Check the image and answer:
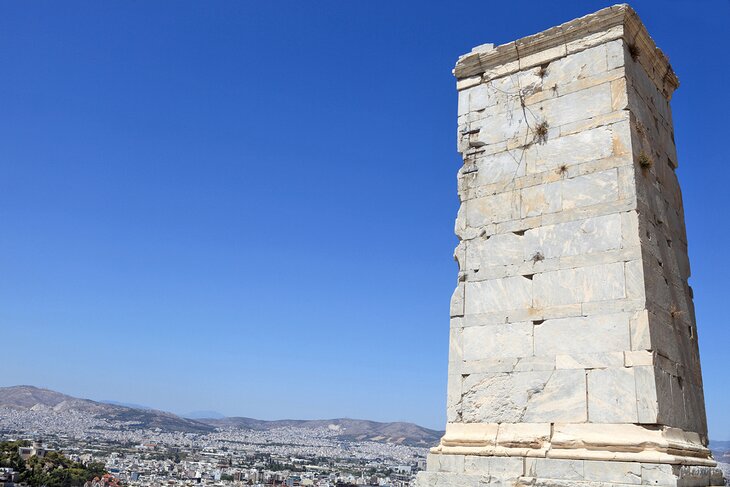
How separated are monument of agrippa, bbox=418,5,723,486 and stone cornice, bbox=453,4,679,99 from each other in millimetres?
23

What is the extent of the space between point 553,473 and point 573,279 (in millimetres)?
2099

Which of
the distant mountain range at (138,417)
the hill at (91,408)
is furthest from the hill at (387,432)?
the hill at (91,408)

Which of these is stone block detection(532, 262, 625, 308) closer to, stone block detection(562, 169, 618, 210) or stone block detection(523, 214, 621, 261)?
stone block detection(523, 214, 621, 261)

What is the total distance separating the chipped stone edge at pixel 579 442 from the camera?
630cm

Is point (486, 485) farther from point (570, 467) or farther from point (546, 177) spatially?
point (546, 177)

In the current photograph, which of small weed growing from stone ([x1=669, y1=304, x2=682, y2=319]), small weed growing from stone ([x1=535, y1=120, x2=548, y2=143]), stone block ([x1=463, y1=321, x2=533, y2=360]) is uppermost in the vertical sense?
small weed growing from stone ([x1=535, y1=120, x2=548, y2=143])

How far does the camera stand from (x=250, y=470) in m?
73.9

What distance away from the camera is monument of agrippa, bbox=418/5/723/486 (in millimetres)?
6672

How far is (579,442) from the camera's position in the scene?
6707 millimetres

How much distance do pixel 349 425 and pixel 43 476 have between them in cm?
15946

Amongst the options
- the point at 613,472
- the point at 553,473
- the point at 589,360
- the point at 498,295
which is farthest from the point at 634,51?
the point at 553,473

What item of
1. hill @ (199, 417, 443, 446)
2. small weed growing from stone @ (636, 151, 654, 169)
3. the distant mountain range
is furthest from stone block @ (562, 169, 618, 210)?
the distant mountain range

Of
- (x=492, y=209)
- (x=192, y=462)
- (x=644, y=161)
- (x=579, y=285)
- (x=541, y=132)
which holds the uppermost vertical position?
(x=541, y=132)

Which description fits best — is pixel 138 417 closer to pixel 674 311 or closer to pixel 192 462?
pixel 192 462
